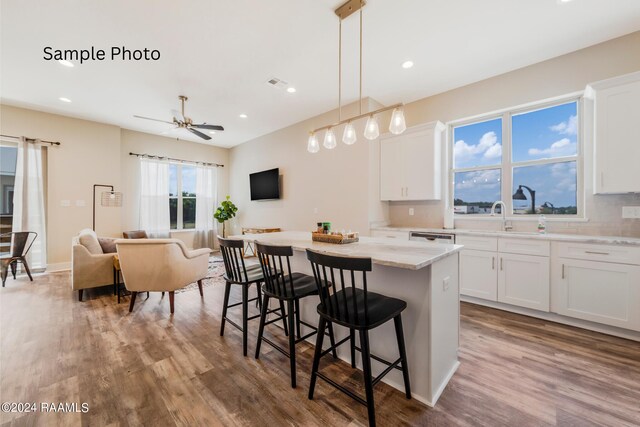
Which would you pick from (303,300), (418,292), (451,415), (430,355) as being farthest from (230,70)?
(451,415)

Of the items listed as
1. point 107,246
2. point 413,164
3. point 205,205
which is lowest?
point 107,246

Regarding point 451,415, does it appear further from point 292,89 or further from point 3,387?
point 292,89

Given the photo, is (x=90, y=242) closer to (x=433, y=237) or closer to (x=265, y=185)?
(x=265, y=185)

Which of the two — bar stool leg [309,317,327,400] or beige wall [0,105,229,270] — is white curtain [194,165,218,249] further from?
bar stool leg [309,317,327,400]

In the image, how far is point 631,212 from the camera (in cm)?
275

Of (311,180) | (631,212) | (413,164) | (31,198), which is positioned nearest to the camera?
(631,212)

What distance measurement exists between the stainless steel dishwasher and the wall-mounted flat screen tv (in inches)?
132

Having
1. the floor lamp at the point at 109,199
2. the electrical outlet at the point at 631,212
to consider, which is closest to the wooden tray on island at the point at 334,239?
the electrical outlet at the point at 631,212

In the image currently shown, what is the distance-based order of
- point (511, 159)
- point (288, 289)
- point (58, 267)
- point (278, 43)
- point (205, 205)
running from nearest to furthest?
point (288, 289)
point (278, 43)
point (511, 159)
point (58, 267)
point (205, 205)

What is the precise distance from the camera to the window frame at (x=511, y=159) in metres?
3.11

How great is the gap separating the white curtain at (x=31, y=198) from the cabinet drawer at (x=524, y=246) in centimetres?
768

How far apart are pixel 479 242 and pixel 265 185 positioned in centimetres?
464

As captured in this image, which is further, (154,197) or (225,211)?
(225,211)

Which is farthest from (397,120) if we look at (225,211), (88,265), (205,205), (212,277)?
(205,205)
